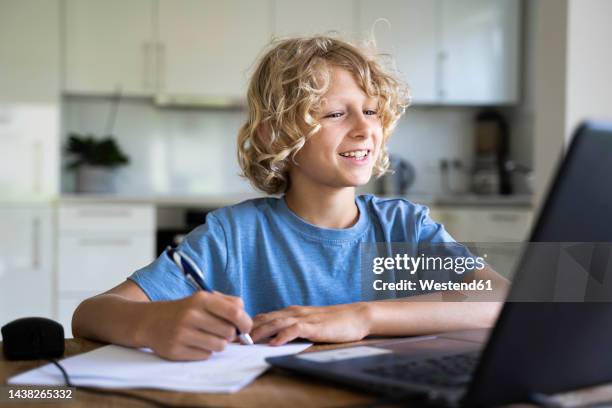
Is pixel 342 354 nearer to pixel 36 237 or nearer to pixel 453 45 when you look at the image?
pixel 36 237

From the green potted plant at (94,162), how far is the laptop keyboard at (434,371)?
3553 mm

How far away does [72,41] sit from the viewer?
12.7 ft

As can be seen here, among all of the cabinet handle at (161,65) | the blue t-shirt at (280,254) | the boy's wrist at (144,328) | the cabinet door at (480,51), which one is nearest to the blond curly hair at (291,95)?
the blue t-shirt at (280,254)

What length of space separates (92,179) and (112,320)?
329cm

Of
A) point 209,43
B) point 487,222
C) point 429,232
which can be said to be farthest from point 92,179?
point 429,232

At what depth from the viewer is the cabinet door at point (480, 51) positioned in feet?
14.3

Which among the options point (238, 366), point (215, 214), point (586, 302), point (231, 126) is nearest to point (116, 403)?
point (238, 366)

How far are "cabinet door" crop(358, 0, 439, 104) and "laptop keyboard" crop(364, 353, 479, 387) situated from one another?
12.1ft

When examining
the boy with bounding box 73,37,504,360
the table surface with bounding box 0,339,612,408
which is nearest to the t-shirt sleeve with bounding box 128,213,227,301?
the boy with bounding box 73,37,504,360

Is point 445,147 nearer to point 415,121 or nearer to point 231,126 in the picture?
point 415,121

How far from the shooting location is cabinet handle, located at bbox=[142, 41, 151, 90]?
13.0 ft

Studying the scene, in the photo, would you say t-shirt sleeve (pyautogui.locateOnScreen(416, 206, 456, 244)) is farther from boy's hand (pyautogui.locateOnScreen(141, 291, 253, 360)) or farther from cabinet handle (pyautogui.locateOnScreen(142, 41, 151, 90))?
cabinet handle (pyautogui.locateOnScreen(142, 41, 151, 90))

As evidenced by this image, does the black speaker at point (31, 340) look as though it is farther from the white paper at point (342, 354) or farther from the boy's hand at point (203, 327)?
the white paper at point (342, 354)

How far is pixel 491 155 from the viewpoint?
4.52 meters
